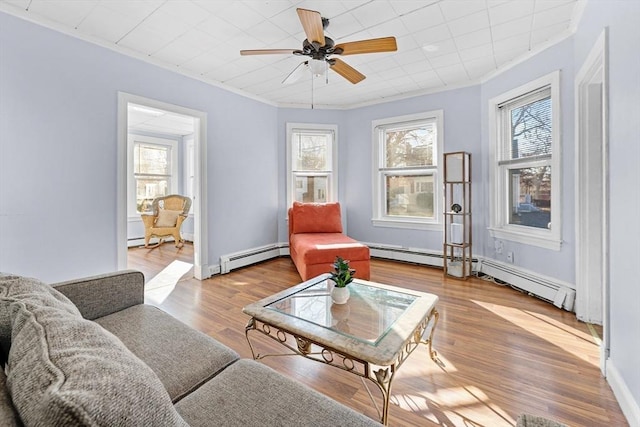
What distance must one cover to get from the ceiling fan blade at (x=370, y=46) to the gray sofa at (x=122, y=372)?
2.18 meters

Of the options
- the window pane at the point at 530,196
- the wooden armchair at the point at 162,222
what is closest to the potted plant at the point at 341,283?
the window pane at the point at 530,196

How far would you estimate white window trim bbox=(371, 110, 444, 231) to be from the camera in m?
4.06

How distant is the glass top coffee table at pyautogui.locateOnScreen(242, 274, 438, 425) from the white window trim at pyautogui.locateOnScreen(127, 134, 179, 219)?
214 inches

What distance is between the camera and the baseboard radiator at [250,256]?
389 cm

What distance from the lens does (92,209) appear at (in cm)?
270

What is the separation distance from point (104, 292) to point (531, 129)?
4010 millimetres

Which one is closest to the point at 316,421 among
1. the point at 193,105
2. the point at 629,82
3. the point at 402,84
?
the point at 629,82

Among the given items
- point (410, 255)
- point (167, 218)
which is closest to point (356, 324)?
point (410, 255)

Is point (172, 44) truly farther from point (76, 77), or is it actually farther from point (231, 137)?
point (231, 137)

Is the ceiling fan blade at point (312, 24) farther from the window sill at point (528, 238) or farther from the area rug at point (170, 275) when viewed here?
the area rug at point (170, 275)

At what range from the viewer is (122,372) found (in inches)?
20.5

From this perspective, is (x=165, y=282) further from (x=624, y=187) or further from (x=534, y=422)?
(x=624, y=187)

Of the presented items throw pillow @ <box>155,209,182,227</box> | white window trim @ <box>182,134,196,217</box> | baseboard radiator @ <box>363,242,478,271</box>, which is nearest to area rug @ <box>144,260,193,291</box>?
throw pillow @ <box>155,209,182,227</box>

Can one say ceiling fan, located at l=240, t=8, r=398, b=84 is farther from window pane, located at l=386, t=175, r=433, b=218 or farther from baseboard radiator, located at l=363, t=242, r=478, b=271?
baseboard radiator, located at l=363, t=242, r=478, b=271
